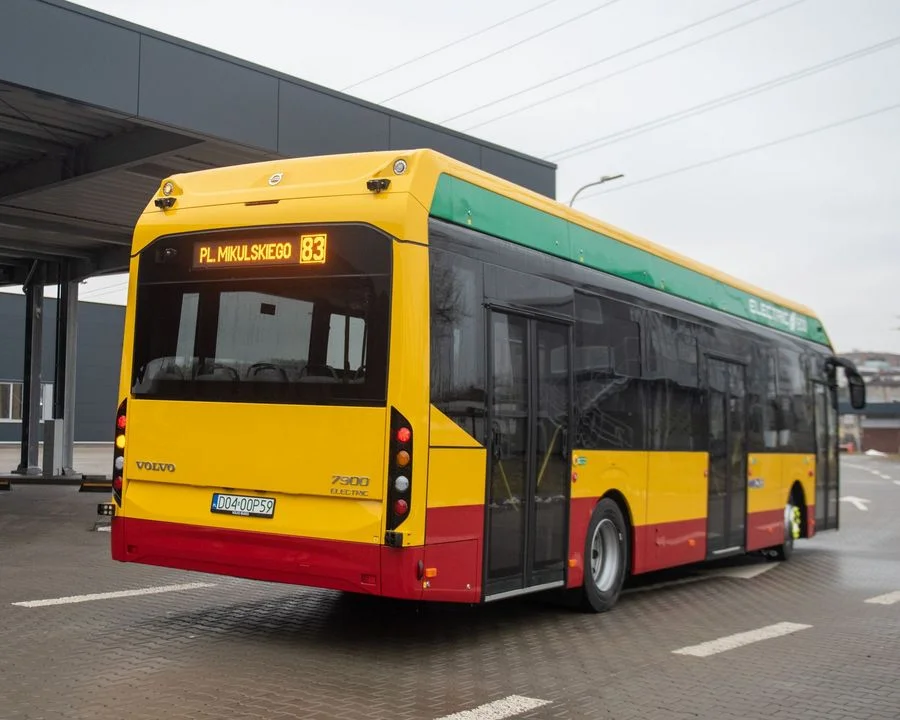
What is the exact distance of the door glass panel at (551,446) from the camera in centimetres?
857

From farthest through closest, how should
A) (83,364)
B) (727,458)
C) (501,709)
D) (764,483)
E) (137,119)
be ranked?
(83,364) → (137,119) → (764,483) → (727,458) → (501,709)

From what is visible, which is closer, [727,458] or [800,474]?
[727,458]

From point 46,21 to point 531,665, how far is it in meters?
10.0

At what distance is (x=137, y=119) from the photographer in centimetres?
1452

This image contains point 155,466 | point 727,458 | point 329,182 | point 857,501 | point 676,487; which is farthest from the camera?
point 857,501

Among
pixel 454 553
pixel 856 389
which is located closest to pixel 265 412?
pixel 454 553

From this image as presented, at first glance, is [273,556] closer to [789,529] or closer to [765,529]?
[765,529]

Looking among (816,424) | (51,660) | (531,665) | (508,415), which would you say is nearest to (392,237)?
(508,415)

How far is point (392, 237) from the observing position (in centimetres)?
726

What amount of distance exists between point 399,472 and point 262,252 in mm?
1862

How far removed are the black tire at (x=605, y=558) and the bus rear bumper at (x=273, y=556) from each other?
2.68 m

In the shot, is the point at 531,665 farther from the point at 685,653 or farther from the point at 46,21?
the point at 46,21

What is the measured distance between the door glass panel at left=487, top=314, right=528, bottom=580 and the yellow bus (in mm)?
20

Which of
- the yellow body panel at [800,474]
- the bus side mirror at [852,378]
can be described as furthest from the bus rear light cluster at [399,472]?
the bus side mirror at [852,378]
